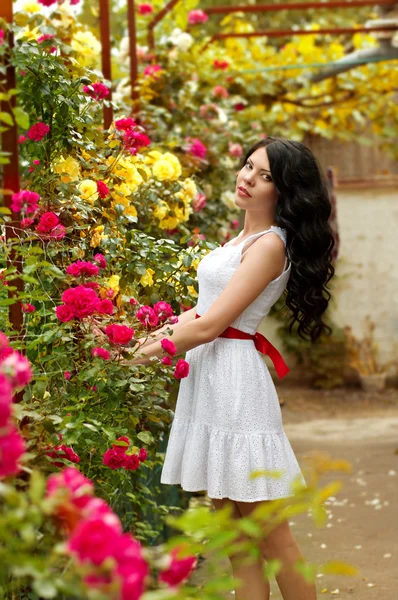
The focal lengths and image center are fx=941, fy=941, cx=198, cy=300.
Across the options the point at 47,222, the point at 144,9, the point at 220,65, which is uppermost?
the point at 144,9

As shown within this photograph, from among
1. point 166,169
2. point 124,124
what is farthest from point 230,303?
point 166,169

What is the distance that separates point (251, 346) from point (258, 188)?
0.44 metres

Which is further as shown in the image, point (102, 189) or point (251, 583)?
point (102, 189)

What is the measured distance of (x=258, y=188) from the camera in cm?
260

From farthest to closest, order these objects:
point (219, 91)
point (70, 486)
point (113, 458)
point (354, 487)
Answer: point (219, 91)
point (354, 487)
point (113, 458)
point (70, 486)

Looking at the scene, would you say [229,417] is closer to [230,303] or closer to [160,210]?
[230,303]

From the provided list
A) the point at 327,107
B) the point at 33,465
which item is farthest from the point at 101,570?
the point at 327,107

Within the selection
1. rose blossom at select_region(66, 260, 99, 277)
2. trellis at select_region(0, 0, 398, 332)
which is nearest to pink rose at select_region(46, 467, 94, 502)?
trellis at select_region(0, 0, 398, 332)

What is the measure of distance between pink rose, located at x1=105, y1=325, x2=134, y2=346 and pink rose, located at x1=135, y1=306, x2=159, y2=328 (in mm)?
152

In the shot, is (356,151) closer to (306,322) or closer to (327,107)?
(327,107)

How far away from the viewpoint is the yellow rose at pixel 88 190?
2.68 meters

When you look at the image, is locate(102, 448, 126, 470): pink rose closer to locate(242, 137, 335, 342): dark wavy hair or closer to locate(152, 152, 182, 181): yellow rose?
locate(242, 137, 335, 342): dark wavy hair

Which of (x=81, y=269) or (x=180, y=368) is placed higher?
(x=81, y=269)

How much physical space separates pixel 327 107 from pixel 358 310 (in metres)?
1.93
